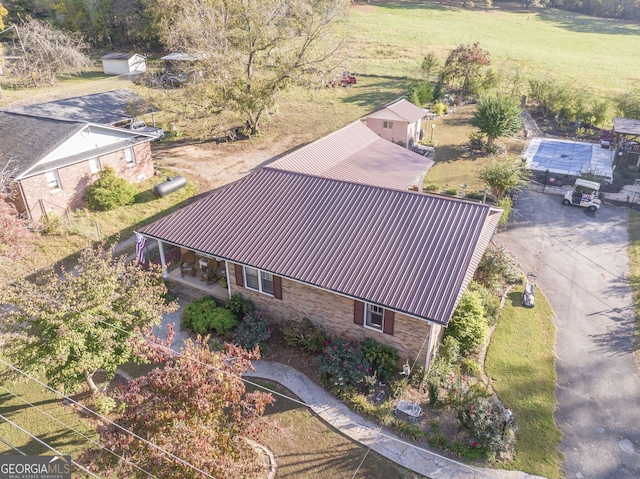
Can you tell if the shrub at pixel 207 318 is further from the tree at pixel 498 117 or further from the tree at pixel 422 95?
the tree at pixel 422 95

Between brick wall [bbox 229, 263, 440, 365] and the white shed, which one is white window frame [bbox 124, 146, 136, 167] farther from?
the white shed

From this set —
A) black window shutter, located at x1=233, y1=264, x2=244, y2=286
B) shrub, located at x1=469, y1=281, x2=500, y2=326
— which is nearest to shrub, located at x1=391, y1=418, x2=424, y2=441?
shrub, located at x1=469, y1=281, x2=500, y2=326

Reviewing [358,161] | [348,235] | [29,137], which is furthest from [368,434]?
[29,137]

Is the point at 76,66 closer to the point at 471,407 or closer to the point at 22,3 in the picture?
the point at 22,3

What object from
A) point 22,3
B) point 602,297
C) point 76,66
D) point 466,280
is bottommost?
point 602,297

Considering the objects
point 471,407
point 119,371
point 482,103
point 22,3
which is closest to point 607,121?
point 482,103

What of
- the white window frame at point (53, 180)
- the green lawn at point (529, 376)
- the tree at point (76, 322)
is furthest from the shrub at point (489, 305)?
Answer: the white window frame at point (53, 180)
